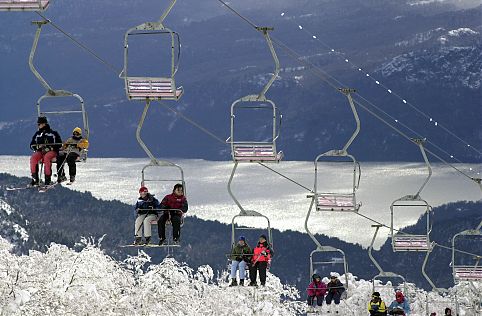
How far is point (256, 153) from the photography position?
25859 millimetres

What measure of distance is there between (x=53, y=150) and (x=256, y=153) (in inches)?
155

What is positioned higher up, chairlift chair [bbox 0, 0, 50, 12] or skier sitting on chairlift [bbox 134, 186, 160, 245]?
chairlift chair [bbox 0, 0, 50, 12]

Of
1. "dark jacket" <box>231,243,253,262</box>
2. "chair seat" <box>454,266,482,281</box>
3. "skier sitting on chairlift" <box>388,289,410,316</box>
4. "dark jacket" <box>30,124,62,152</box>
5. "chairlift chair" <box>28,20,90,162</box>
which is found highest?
"chairlift chair" <box>28,20,90,162</box>

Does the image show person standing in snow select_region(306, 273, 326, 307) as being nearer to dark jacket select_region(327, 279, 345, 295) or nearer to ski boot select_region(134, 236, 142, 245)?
dark jacket select_region(327, 279, 345, 295)

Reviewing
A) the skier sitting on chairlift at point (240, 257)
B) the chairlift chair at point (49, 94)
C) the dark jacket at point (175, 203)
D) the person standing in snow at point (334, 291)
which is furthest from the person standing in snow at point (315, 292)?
the chairlift chair at point (49, 94)

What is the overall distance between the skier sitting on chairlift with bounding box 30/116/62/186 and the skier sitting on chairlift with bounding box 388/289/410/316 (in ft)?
33.1

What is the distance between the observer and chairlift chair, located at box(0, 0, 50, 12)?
1775 centimetres

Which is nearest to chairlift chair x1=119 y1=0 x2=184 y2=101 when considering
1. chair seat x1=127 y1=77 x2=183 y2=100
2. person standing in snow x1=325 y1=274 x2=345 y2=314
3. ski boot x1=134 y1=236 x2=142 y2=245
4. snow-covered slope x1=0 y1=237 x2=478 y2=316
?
chair seat x1=127 y1=77 x2=183 y2=100

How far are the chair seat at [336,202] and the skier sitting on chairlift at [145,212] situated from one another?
402 centimetres

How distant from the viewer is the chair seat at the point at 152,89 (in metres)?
22.1

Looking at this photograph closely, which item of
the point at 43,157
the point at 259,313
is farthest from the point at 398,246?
the point at 259,313

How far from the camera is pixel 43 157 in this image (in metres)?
25.5

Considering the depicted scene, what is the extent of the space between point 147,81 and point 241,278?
26.4 ft

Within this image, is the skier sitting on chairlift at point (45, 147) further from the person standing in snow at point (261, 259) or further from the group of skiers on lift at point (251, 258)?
the person standing in snow at point (261, 259)
